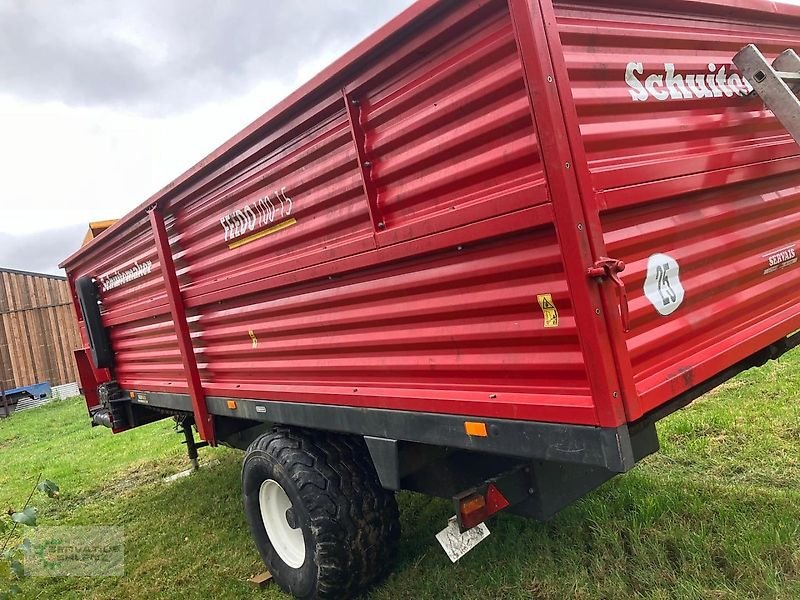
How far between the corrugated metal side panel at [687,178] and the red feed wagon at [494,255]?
0.4 inches

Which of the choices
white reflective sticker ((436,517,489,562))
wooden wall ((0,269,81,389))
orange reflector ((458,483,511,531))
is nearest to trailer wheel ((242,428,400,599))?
white reflective sticker ((436,517,489,562))

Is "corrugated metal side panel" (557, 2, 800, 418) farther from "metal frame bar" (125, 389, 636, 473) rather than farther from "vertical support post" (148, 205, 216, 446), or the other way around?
"vertical support post" (148, 205, 216, 446)

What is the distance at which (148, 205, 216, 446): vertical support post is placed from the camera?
4008 millimetres

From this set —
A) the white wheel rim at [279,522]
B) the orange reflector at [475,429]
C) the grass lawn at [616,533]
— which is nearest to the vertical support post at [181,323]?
the white wheel rim at [279,522]

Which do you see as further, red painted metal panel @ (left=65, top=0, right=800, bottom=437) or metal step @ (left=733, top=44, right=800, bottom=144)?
metal step @ (left=733, top=44, right=800, bottom=144)

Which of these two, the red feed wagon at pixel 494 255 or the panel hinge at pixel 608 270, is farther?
the red feed wagon at pixel 494 255

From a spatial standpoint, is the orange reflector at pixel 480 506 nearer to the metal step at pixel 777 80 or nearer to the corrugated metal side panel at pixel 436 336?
the corrugated metal side panel at pixel 436 336

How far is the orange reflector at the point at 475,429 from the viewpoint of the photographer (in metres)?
2.14

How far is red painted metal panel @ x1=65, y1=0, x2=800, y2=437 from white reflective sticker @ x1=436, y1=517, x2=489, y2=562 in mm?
587

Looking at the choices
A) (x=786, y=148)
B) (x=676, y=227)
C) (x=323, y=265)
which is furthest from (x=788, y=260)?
→ (x=323, y=265)

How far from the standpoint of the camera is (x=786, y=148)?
8.80 ft

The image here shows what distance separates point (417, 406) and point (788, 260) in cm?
179

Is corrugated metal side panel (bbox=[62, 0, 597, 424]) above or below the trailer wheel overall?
above

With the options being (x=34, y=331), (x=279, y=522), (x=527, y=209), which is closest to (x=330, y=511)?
(x=279, y=522)
